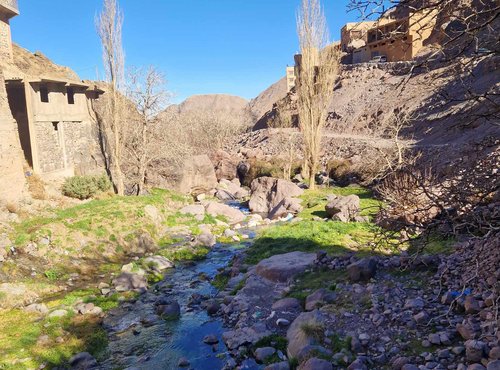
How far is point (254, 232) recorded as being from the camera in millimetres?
18125

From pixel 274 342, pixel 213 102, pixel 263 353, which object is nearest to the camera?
pixel 263 353

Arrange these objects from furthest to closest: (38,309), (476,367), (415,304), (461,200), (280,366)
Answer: (38,309)
(415,304)
(280,366)
(476,367)
(461,200)

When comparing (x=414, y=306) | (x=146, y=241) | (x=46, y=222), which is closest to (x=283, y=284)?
(x=414, y=306)

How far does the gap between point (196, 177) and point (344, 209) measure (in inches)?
514

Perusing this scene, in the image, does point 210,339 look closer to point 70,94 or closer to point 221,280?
point 221,280

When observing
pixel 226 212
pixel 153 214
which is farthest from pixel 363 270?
pixel 226 212

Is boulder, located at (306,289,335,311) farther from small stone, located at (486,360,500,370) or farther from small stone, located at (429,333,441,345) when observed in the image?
small stone, located at (486,360,500,370)

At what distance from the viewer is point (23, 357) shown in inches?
324

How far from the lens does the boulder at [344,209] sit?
16422 mm

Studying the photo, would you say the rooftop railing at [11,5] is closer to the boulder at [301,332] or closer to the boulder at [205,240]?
the boulder at [205,240]

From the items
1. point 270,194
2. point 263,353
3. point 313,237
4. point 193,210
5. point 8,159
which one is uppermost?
point 8,159

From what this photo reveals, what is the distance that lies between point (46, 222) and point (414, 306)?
13351 mm

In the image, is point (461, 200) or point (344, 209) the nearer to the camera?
point (461, 200)

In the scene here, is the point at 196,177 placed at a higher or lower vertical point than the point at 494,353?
higher
